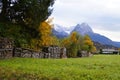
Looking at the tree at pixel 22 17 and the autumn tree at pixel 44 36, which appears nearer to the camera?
the tree at pixel 22 17

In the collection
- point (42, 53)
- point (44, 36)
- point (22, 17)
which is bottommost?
point (42, 53)

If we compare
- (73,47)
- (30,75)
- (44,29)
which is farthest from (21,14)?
(73,47)

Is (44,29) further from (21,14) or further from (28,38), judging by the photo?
(21,14)

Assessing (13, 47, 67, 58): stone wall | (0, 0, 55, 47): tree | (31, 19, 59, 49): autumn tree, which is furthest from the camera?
(31, 19, 59, 49): autumn tree

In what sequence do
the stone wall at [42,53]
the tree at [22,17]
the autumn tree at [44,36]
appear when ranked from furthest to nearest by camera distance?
the autumn tree at [44,36] → the tree at [22,17] → the stone wall at [42,53]

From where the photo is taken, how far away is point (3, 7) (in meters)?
44.1

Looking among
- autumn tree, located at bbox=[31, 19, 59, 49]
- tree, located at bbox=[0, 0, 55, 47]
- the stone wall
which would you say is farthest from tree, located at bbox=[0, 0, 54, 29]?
autumn tree, located at bbox=[31, 19, 59, 49]

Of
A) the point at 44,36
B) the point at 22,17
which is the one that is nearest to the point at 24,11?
the point at 22,17

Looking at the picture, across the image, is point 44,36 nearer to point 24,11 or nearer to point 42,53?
point 42,53

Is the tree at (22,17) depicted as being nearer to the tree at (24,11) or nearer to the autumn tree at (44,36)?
the tree at (24,11)

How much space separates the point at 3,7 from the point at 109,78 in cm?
2793

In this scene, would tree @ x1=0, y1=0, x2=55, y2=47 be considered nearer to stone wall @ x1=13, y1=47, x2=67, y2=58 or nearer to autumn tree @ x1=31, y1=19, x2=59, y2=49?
stone wall @ x1=13, y1=47, x2=67, y2=58

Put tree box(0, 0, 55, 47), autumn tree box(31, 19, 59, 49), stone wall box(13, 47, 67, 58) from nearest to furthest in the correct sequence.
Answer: stone wall box(13, 47, 67, 58)
tree box(0, 0, 55, 47)
autumn tree box(31, 19, 59, 49)

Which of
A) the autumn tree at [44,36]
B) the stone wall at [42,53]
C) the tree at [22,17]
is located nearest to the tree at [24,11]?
the tree at [22,17]
